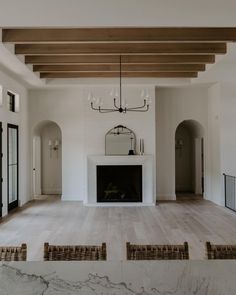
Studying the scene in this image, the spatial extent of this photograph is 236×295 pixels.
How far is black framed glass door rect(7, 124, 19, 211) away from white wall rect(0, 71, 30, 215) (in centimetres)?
19

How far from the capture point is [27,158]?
10.1 m

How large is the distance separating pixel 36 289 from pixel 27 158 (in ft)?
28.2

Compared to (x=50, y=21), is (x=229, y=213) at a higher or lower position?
lower

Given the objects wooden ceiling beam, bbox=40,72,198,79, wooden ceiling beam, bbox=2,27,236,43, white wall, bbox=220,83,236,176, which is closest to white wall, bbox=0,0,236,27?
wooden ceiling beam, bbox=2,27,236,43

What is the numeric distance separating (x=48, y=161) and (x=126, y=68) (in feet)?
16.3

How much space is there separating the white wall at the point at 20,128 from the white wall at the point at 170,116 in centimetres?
392

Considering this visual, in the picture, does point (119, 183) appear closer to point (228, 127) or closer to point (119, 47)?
point (228, 127)

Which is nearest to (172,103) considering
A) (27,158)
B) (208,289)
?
(27,158)

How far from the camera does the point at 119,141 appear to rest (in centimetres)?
964

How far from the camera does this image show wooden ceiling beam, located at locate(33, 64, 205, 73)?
7.99 m

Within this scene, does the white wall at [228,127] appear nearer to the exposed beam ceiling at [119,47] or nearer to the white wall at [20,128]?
the exposed beam ceiling at [119,47]

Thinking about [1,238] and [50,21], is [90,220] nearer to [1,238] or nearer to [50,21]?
[1,238]

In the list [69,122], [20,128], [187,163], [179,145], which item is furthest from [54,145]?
[187,163]

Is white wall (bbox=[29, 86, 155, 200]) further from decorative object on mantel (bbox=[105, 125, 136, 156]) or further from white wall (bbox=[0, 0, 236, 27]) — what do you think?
white wall (bbox=[0, 0, 236, 27])
